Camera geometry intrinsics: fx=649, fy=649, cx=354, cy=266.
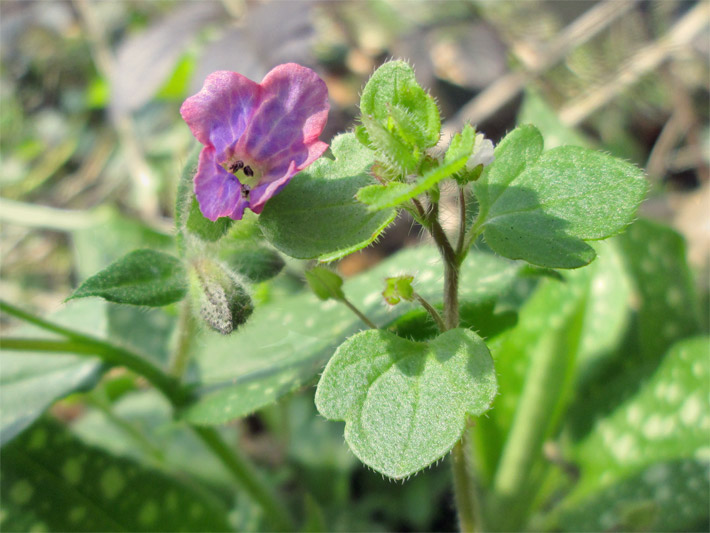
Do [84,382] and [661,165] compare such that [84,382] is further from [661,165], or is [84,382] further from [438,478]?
[661,165]

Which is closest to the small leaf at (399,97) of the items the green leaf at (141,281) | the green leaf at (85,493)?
the green leaf at (141,281)

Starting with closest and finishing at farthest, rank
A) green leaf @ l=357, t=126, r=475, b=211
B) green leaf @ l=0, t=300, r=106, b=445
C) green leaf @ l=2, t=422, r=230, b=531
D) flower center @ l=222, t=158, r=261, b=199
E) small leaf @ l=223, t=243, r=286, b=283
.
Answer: green leaf @ l=357, t=126, r=475, b=211 < flower center @ l=222, t=158, r=261, b=199 < small leaf @ l=223, t=243, r=286, b=283 < green leaf @ l=0, t=300, r=106, b=445 < green leaf @ l=2, t=422, r=230, b=531

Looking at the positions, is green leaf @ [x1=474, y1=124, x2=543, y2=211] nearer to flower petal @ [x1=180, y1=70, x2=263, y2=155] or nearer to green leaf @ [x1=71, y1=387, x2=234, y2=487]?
flower petal @ [x1=180, y1=70, x2=263, y2=155]

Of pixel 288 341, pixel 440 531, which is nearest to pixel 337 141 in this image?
pixel 288 341

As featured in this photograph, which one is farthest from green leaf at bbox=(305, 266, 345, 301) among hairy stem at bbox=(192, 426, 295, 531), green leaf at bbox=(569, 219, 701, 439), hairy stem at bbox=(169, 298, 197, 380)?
green leaf at bbox=(569, 219, 701, 439)

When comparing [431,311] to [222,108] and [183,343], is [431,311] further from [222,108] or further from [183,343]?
[183,343]

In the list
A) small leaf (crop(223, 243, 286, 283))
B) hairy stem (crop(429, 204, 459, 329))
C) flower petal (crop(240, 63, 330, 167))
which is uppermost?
flower petal (crop(240, 63, 330, 167))
